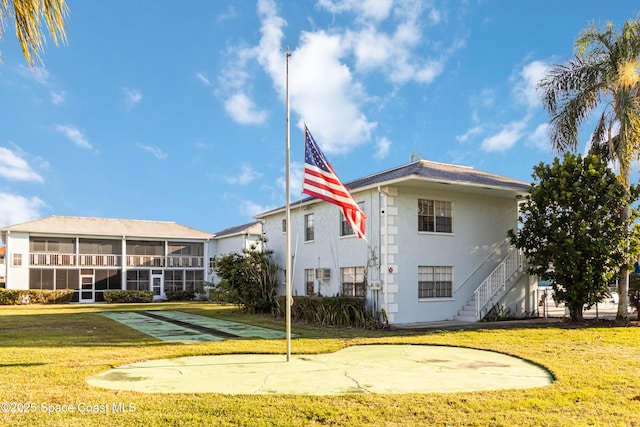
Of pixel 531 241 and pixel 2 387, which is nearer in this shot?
pixel 2 387

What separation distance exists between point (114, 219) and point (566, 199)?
3449cm

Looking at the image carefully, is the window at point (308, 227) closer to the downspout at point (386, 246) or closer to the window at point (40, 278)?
the downspout at point (386, 246)

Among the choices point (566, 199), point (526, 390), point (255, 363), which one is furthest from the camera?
point (566, 199)

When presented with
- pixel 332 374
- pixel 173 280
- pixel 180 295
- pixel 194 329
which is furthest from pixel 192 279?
pixel 332 374

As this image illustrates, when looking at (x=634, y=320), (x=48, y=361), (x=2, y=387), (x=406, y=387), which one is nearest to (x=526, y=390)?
(x=406, y=387)

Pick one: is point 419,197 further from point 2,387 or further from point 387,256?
point 2,387

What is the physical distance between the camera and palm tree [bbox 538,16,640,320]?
1783cm

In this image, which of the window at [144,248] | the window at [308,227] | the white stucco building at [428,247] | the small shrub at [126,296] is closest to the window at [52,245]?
the window at [144,248]

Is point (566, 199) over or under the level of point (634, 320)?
over

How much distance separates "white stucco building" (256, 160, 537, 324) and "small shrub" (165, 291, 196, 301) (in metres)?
20.2

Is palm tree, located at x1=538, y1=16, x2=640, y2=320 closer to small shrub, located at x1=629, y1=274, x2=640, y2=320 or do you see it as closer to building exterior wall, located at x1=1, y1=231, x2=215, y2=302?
small shrub, located at x1=629, y1=274, x2=640, y2=320

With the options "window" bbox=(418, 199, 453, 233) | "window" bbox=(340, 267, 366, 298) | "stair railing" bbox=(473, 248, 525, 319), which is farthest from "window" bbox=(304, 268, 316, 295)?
"stair railing" bbox=(473, 248, 525, 319)

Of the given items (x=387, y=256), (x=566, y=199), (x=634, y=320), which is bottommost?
(x=634, y=320)

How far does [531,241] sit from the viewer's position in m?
18.7
